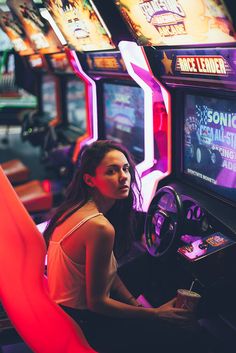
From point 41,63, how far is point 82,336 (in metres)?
3.77

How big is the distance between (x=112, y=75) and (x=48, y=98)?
9.16 feet

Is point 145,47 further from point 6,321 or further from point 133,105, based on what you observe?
point 6,321

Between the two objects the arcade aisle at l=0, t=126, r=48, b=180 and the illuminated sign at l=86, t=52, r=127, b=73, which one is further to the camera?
the arcade aisle at l=0, t=126, r=48, b=180

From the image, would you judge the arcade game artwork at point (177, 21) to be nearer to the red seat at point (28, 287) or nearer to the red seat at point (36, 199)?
the red seat at point (28, 287)

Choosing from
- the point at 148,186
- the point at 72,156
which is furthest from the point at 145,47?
the point at 72,156

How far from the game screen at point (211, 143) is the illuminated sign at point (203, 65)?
0.66 ft

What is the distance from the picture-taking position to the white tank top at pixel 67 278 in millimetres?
1858

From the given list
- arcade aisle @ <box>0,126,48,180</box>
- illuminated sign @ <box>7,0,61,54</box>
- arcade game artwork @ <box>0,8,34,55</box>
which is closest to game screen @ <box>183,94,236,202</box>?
illuminated sign @ <box>7,0,61,54</box>

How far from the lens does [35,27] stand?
13.1ft

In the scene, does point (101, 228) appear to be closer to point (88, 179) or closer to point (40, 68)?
point (88, 179)

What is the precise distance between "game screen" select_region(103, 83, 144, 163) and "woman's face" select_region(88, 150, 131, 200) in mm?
1237

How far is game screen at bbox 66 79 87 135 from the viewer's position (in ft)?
15.1

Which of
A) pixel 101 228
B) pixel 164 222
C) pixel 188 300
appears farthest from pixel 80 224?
pixel 164 222

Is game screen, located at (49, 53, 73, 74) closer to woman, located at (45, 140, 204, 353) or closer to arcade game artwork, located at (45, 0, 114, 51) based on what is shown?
arcade game artwork, located at (45, 0, 114, 51)
